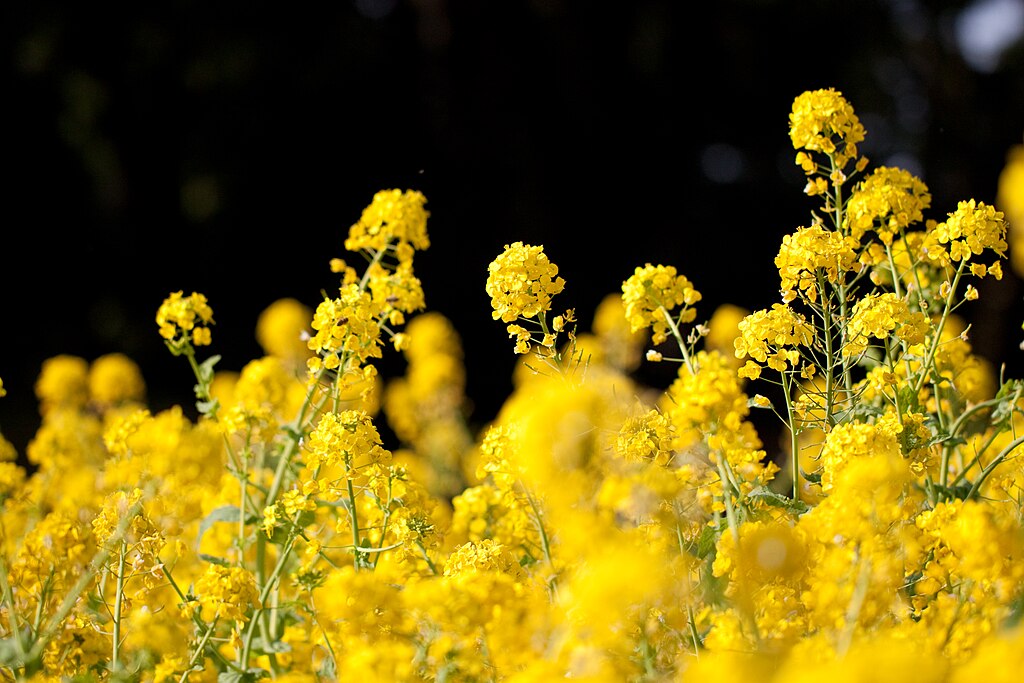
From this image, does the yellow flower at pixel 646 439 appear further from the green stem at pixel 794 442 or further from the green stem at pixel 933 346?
the green stem at pixel 933 346

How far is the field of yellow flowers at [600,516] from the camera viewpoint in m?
1.20

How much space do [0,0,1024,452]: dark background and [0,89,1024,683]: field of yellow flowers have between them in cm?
414

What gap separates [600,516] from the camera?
1219 mm

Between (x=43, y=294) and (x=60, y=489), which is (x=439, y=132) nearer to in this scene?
(x=43, y=294)

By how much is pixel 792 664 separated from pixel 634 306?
0.96 meters

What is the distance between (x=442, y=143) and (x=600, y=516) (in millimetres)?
6276

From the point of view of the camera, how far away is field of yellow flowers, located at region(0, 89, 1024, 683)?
1.20 metres

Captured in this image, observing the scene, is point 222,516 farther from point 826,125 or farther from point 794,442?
point 826,125

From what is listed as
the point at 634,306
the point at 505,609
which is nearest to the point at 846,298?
the point at 634,306

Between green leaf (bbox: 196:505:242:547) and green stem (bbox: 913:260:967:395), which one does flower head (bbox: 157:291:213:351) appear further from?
green stem (bbox: 913:260:967:395)

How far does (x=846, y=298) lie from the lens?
1719 millimetres

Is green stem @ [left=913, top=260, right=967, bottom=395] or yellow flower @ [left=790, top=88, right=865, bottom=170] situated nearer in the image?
green stem @ [left=913, top=260, right=967, bottom=395]

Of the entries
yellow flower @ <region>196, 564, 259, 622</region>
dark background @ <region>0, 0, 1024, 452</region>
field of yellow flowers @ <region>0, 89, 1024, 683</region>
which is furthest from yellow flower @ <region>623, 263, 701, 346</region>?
dark background @ <region>0, 0, 1024, 452</region>

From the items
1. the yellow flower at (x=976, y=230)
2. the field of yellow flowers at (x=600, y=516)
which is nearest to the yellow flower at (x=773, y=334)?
the field of yellow flowers at (x=600, y=516)
